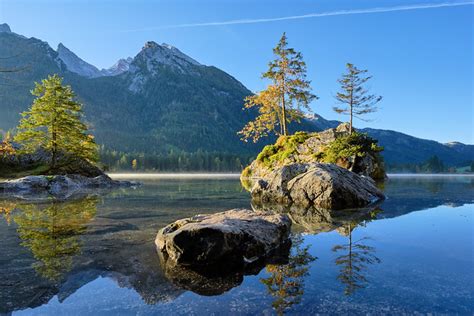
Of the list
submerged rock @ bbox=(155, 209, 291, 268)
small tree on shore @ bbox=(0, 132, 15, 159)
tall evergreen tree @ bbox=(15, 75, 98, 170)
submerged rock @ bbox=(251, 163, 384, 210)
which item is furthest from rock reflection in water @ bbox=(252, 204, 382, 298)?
small tree on shore @ bbox=(0, 132, 15, 159)

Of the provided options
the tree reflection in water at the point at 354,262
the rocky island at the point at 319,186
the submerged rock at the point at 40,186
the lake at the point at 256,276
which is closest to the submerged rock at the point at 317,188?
the rocky island at the point at 319,186

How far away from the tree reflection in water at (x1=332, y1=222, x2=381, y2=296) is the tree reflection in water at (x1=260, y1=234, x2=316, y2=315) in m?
0.72

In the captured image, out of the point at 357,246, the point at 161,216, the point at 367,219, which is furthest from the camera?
the point at 161,216

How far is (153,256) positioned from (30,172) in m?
37.5

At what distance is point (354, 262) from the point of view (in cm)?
726

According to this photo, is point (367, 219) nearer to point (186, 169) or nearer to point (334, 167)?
point (334, 167)

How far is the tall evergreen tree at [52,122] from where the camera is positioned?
36656mm

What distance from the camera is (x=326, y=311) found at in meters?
4.77

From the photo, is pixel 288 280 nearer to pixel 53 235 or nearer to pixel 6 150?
pixel 53 235

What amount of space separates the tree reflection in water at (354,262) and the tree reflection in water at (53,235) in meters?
5.50

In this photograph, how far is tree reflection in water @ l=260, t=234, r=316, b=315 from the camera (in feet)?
16.9

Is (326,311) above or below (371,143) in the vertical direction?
below

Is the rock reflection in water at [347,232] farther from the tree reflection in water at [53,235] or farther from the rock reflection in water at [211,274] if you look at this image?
the tree reflection in water at [53,235]

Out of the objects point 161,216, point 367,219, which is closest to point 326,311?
point 367,219
